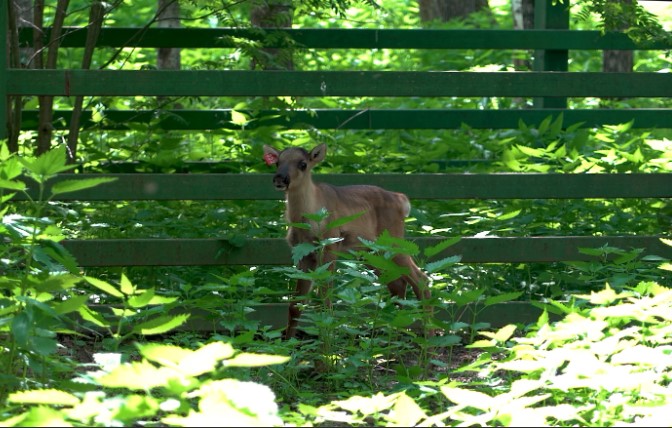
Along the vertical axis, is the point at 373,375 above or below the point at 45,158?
below

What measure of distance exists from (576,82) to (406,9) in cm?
1734

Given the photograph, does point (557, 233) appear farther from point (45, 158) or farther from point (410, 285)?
point (45, 158)

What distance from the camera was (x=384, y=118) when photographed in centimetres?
1024

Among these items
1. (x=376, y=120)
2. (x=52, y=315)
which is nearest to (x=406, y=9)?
(x=376, y=120)

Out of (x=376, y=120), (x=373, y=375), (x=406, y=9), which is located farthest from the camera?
(x=406, y=9)

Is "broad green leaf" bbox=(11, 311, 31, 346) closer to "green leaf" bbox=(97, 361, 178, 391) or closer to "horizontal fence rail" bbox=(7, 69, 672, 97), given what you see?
"green leaf" bbox=(97, 361, 178, 391)

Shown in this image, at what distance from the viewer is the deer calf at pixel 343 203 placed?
21.4 ft

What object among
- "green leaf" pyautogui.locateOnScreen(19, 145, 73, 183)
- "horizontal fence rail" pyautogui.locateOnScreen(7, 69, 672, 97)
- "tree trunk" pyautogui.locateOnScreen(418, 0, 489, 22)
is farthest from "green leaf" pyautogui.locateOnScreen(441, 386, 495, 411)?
"tree trunk" pyautogui.locateOnScreen(418, 0, 489, 22)

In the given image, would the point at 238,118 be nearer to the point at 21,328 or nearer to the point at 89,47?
the point at 89,47

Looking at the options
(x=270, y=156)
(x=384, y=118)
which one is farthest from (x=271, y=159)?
(x=384, y=118)

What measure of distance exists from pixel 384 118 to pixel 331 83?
3759 millimetres

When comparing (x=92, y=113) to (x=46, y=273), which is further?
(x=92, y=113)

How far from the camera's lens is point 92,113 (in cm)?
910

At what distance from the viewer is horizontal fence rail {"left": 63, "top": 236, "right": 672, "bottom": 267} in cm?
630
